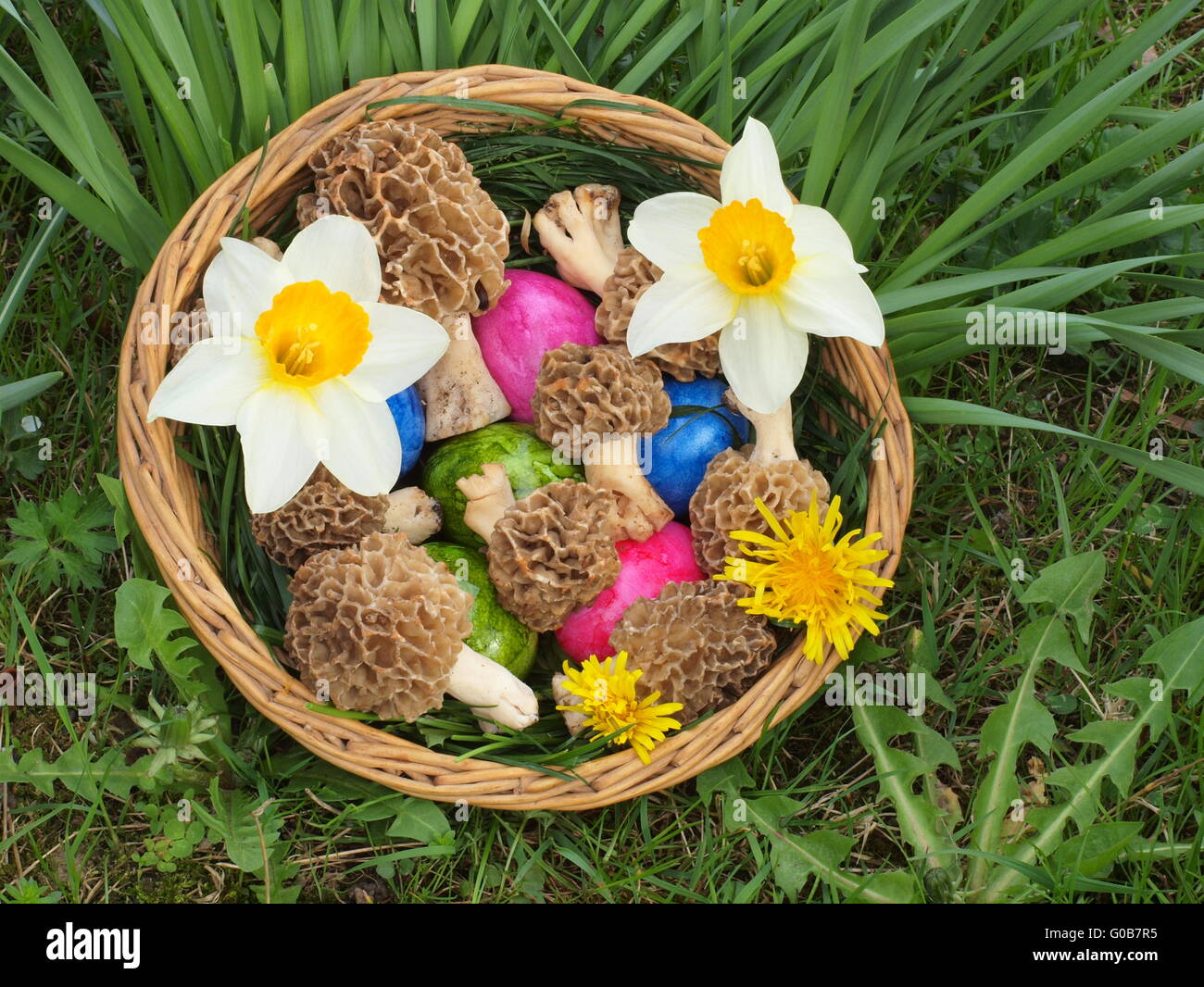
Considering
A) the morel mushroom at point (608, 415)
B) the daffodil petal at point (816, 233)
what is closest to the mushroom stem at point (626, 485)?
the morel mushroom at point (608, 415)

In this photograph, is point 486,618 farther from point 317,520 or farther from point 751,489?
point 751,489

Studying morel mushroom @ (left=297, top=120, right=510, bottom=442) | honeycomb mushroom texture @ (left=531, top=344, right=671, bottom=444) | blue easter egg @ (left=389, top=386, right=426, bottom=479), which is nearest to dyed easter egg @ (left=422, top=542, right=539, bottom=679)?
blue easter egg @ (left=389, top=386, right=426, bottom=479)

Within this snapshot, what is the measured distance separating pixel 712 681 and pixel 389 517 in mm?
630

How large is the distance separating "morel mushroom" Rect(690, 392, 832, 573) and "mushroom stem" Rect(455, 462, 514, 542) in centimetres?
34

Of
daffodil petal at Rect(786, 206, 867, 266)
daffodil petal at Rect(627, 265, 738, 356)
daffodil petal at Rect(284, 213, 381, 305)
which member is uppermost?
daffodil petal at Rect(786, 206, 867, 266)

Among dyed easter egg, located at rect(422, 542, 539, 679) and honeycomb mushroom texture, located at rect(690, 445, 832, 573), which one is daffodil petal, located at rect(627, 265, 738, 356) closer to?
honeycomb mushroom texture, located at rect(690, 445, 832, 573)

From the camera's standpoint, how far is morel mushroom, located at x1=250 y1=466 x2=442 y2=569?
200cm

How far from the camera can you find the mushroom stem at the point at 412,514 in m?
2.11

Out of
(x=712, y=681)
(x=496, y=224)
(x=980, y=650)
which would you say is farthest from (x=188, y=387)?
(x=980, y=650)

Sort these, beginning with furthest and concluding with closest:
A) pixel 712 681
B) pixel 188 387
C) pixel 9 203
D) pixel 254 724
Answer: pixel 9 203 → pixel 254 724 → pixel 712 681 → pixel 188 387

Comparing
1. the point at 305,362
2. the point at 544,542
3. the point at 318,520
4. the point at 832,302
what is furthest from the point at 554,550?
the point at 832,302

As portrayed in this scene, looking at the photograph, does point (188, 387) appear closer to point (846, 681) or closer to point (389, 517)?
point (389, 517)

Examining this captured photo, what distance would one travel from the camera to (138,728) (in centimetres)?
223

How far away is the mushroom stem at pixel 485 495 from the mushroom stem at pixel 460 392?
0.38 feet
